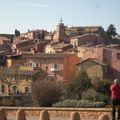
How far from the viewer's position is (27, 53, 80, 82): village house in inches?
2272

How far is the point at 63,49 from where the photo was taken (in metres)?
71.2

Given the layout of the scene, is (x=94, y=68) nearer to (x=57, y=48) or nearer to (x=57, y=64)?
(x=57, y=64)

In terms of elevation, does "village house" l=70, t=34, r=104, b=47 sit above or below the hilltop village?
above

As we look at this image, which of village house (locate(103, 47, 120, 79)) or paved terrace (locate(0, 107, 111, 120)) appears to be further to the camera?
village house (locate(103, 47, 120, 79))

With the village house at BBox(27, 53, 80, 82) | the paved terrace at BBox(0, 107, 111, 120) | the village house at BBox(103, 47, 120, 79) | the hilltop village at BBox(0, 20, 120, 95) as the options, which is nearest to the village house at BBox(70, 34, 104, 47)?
the hilltop village at BBox(0, 20, 120, 95)

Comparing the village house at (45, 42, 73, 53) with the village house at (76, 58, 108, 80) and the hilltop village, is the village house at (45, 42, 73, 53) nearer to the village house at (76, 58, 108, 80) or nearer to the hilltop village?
the hilltop village

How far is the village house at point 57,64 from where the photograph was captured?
57719mm

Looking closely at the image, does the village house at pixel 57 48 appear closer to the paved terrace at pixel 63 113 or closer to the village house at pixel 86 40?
the village house at pixel 86 40

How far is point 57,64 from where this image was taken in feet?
190

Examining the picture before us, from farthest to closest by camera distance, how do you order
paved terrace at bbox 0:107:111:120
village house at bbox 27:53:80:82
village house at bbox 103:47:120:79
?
village house at bbox 27:53:80:82 < village house at bbox 103:47:120:79 < paved terrace at bbox 0:107:111:120

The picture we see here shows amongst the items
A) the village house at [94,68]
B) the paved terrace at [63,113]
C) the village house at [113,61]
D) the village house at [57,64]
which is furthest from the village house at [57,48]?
the paved terrace at [63,113]

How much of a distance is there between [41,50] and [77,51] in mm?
14041

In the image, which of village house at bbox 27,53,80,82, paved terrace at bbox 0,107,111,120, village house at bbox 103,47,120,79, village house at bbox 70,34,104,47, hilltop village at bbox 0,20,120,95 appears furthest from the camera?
village house at bbox 70,34,104,47

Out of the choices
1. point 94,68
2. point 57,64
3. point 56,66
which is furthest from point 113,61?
point 56,66
